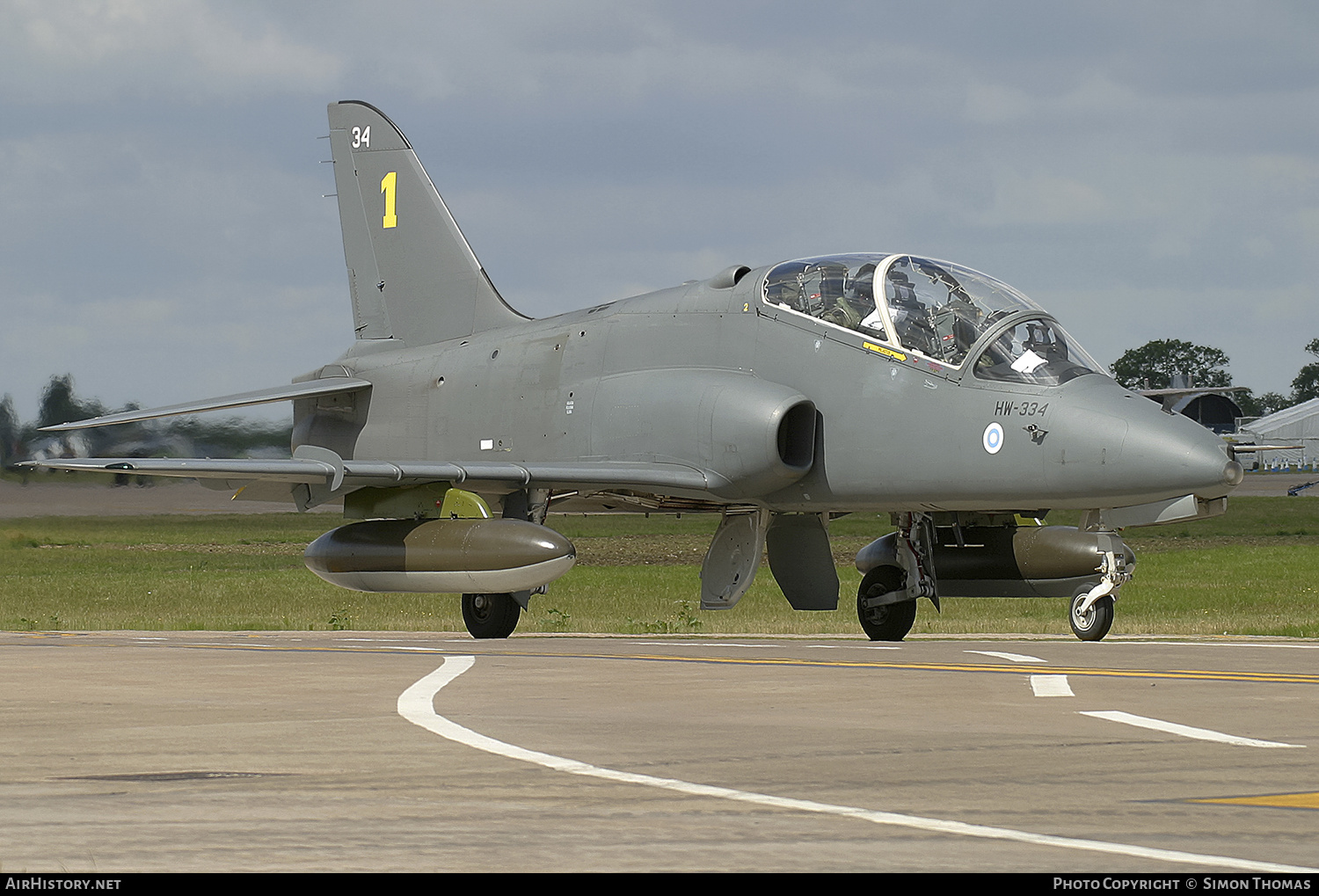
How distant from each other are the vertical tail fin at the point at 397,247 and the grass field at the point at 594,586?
4440 mm

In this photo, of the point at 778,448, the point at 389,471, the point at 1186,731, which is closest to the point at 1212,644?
the point at 778,448

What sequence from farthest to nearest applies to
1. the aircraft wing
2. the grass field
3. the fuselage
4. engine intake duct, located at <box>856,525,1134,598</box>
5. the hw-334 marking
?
1. the grass field
2. the aircraft wing
3. engine intake duct, located at <box>856,525,1134,598</box>
4. the hw-334 marking
5. the fuselage

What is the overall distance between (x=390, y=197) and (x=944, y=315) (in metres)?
11.1

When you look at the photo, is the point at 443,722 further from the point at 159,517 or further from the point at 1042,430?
the point at 159,517

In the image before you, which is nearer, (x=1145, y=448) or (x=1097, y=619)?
(x=1145, y=448)

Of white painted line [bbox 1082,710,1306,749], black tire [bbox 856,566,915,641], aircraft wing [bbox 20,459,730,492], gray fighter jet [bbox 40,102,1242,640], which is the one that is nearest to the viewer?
white painted line [bbox 1082,710,1306,749]

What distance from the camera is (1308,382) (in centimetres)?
19550

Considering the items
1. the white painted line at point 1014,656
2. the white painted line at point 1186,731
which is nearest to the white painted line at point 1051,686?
the white painted line at point 1186,731

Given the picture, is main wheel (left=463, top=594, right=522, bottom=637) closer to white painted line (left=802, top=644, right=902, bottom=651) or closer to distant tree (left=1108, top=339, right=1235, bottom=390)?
white painted line (left=802, top=644, right=902, bottom=651)

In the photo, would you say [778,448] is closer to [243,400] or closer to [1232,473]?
[1232,473]

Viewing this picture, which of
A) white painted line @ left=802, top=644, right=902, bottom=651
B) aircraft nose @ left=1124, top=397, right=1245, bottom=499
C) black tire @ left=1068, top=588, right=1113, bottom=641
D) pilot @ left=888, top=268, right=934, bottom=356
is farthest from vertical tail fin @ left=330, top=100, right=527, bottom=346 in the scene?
aircraft nose @ left=1124, top=397, right=1245, bottom=499

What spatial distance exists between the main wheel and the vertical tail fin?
4.45 m

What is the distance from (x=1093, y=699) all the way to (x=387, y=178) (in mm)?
17016

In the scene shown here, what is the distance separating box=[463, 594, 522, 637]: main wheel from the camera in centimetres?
2108
